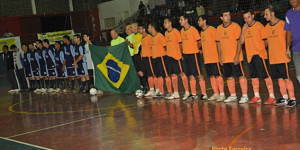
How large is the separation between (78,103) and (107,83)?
1.69 meters

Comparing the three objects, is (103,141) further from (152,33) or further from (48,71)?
(48,71)

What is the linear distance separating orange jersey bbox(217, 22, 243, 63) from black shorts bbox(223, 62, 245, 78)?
132 millimetres

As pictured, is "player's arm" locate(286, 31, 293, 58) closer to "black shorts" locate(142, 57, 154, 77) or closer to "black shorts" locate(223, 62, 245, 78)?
"black shorts" locate(223, 62, 245, 78)

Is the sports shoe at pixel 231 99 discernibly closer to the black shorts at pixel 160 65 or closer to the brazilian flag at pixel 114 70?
the black shorts at pixel 160 65

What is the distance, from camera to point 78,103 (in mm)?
10266

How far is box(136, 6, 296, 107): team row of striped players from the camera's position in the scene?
22.7 ft

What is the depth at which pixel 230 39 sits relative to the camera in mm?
7695

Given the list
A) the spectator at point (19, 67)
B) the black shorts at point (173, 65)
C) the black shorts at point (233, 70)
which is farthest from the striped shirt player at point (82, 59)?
the black shorts at point (233, 70)

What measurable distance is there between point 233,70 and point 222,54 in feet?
1.34

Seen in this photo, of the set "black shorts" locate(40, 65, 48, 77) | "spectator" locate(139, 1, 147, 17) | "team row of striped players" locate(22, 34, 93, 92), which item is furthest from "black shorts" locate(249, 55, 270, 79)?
"spectator" locate(139, 1, 147, 17)

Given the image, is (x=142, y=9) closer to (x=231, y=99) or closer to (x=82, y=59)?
(x=82, y=59)

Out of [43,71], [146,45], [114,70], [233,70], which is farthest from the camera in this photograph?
[43,71]

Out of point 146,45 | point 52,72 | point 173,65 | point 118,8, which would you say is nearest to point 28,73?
point 52,72

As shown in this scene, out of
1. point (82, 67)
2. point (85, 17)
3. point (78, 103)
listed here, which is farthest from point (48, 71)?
point (85, 17)
